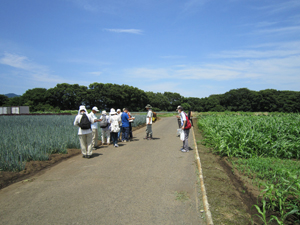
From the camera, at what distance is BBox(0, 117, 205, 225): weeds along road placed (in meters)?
3.70

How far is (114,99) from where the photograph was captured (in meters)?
79.8

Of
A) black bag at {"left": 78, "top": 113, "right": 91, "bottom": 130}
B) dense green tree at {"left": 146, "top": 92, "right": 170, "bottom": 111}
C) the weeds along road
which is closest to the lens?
the weeds along road

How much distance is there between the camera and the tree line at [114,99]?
74125mm

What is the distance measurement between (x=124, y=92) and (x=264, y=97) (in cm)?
6398

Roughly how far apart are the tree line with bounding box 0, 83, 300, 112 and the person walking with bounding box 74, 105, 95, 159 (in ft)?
185

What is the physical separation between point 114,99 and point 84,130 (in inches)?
2865

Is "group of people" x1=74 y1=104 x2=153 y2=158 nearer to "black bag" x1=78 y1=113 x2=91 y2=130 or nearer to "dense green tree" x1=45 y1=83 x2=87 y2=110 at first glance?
"black bag" x1=78 y1=113 x2=91 y2=130

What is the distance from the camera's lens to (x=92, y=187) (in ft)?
16.7

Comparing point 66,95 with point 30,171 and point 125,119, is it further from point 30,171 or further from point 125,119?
point 30,171

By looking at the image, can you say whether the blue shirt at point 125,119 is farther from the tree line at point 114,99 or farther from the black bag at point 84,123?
the tree line at point 114,99

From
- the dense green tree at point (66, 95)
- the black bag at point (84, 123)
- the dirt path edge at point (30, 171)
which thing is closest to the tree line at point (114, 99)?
the dense green tree at point (66, 95)

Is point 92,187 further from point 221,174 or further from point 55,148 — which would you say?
point 55,148

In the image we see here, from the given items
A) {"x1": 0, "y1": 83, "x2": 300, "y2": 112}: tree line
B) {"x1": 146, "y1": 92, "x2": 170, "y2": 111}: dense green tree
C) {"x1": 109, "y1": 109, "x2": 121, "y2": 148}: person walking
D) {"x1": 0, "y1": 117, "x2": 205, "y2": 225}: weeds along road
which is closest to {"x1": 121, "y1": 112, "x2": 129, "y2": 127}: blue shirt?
{"x1": 109, "y1": 109, "x2": 121, "y2": 148}: person walking

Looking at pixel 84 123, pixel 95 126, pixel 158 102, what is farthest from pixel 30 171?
pixel 158 102
